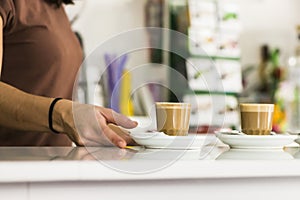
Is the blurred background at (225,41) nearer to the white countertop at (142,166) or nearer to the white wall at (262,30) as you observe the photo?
the white wall at (262,30)

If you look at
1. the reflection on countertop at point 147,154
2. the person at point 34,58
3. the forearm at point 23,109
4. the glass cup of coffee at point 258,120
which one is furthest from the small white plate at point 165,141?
the person at point 34,58

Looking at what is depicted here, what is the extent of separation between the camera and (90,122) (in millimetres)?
1132

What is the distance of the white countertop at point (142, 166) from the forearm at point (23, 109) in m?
0.18

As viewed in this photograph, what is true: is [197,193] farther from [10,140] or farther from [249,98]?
[249,98]

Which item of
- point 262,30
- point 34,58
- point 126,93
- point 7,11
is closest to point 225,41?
point 262,30

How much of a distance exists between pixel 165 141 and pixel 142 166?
0.42ft

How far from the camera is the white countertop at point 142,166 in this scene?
0.91m

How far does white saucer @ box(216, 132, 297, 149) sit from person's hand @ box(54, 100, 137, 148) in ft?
0.60

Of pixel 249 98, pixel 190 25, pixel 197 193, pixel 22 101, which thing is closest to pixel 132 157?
pixel 197 193

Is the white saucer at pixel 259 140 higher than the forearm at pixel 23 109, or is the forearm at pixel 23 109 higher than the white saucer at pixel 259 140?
the forearm at pixel 23 109

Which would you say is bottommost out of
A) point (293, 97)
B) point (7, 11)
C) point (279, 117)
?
point (279, 117)

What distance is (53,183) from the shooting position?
3.07ft

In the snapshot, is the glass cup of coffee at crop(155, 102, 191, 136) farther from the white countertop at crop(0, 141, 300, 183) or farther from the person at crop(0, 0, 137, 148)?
the person at crop(0, 0, 137, 148)

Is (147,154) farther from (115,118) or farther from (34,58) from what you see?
(34,58)
